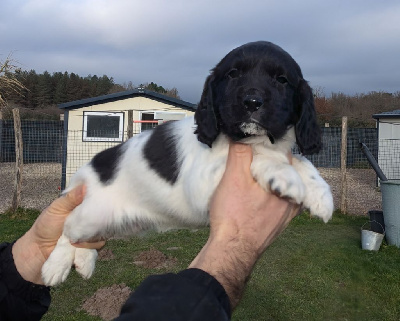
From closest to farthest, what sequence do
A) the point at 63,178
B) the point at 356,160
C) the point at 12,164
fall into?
the point at 63,178, the point at 356,160, the point at 12,164

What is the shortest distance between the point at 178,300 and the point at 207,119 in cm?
128

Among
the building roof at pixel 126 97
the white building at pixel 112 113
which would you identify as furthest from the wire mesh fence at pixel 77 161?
the building roof at pixel 126 97

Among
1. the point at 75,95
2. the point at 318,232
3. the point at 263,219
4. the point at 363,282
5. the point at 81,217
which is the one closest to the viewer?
the point at 263,219

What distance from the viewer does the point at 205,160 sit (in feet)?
8.14

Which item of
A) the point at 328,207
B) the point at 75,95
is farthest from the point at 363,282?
the point at 75,95

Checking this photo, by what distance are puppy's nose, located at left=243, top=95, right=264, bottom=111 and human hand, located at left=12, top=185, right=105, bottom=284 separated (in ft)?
4.35

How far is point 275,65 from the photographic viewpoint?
2.35 metres

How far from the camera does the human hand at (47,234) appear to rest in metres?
2.88

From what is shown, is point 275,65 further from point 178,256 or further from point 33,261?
point 178,256

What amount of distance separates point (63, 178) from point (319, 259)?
9.04 meters

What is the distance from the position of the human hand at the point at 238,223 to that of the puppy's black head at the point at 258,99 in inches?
6.0

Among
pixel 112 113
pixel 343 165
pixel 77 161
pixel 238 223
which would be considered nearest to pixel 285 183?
pixel 238 223

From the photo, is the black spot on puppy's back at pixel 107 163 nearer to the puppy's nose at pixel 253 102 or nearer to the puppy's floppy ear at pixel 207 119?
the puppy's floppy ear at pixel 207 119

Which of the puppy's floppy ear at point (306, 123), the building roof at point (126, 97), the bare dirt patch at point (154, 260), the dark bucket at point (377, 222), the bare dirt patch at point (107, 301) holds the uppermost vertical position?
the building roof at point (126, 97)
